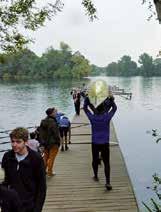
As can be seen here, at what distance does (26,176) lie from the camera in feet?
16.3

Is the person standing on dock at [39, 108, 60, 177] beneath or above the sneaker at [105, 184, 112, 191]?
above

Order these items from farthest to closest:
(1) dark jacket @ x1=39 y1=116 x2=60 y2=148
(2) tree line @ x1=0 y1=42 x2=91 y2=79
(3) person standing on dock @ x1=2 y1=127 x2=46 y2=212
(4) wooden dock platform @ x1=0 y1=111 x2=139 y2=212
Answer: (2) tree line @ x1=0 y1=42 x2=91 y2=79, (1) dark jacket @ x1=39 y1=116 x2=60 y2=148, (4) wooden dock platform @ x1=0 y1=111 x2=139 y2=212, (3) person standing on dock @ x1=2 y1=127 x2=46 y2=212

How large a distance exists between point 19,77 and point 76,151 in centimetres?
17133

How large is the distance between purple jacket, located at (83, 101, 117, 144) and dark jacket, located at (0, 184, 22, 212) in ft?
16.9

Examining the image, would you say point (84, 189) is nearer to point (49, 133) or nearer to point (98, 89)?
point (49, 133)

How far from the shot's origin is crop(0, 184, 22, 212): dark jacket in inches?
168

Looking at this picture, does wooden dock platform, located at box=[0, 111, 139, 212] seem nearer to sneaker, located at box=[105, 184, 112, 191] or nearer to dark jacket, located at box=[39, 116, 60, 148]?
sneaker, located at box=[105, 184, 112, 191]

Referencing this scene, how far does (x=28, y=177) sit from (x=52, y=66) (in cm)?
18435

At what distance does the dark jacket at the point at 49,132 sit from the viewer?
35.1 feet

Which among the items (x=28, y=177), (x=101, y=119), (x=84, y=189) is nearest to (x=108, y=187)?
(x=84, y=189)

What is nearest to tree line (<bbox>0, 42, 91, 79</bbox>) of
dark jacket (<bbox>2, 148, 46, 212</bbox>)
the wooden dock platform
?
the wooden dock platform

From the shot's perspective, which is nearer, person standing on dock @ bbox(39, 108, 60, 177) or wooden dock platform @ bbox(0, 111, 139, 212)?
wooden dock platform @ bbox(0, 111, 139, 212)

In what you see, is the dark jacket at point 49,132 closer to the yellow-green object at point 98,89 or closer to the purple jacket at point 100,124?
the purple jacket at point 100,124

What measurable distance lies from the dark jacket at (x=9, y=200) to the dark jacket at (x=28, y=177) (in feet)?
1.88
